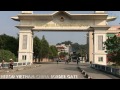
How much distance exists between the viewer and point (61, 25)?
4309cm

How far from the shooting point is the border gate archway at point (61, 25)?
1700 inches

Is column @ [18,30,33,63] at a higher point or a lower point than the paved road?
higher

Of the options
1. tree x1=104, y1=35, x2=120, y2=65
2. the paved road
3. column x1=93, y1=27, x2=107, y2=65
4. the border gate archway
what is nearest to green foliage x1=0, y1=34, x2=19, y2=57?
the border gate archway

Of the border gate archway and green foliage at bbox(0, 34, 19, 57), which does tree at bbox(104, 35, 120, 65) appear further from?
green foliage at bbox(0, 34, 19, 57)

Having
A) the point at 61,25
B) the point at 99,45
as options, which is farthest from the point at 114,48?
the point at 61,25

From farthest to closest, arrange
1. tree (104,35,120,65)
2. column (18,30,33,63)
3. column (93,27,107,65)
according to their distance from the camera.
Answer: column (93,27,107,65)
column (18,30,33,63)
tree (104,35,120,65)

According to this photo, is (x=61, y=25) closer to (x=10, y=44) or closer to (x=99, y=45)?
(x=99, y=45)

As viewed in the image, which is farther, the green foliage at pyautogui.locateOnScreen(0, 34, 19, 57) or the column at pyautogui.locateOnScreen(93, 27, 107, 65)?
the green foliage at pyautogui.locateOnScreen(0, 34, 19, 57)

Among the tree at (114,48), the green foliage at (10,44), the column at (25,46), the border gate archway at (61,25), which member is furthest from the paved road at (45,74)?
the green foliage at (10,44)

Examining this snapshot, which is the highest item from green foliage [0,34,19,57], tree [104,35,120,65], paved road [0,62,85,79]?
green foliage [0,34,19,57]

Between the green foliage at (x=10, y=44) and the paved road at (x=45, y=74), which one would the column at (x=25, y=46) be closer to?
the green foliage at (x=10, y=44)

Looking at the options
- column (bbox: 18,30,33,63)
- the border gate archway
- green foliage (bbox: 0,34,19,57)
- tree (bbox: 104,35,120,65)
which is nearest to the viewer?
tree (bbox: 104,35,120,65)

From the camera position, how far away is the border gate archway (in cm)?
4319
